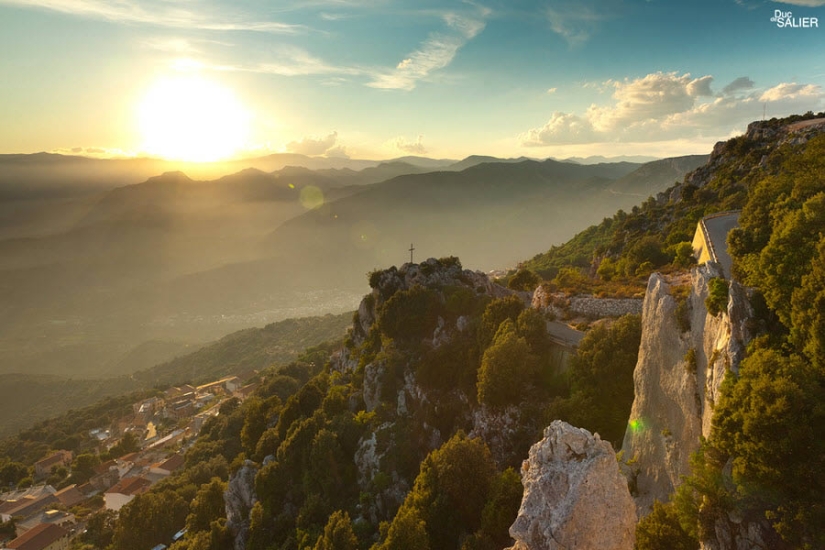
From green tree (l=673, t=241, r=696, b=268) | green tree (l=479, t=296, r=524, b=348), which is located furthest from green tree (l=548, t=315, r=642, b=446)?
green tree (l=673, t=241, r=696, b=268)

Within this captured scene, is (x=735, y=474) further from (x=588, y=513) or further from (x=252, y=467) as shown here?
(x=252, y=467)

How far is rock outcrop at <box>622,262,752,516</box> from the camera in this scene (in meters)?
13.6

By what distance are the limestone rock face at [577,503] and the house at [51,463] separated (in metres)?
106

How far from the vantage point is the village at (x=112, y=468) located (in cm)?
6128

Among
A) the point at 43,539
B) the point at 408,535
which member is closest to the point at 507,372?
the point at 408,535

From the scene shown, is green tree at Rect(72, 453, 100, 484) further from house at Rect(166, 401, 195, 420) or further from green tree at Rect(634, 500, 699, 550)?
green tree at Rect(634, 500, 699, 550)

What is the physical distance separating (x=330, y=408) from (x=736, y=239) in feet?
112

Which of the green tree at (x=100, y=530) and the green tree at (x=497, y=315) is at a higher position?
the green tree at (x=497, y=315)

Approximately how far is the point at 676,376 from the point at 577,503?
6.54 metres

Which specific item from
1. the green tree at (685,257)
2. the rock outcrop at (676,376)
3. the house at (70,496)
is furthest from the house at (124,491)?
the green tree at (685,257)

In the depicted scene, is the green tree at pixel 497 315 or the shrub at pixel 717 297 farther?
the green tree at pixel 497 315

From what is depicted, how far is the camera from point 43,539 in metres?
57.6

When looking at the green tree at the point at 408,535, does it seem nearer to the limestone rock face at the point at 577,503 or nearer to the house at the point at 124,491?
the limestone rock face at the point at 577,503

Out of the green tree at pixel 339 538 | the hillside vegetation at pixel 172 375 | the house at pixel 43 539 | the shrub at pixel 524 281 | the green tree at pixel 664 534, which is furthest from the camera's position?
the hillside vegetation at pixel 172 375
